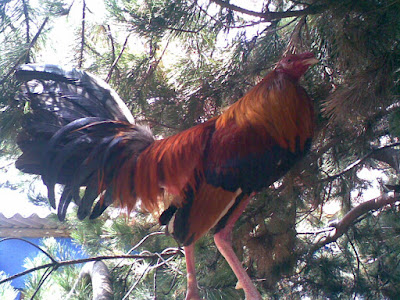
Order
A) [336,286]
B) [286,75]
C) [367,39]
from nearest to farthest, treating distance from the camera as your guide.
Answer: [367,39], [286,75], [336,286]

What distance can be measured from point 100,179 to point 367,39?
108 cm

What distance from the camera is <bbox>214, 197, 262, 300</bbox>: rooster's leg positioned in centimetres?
126

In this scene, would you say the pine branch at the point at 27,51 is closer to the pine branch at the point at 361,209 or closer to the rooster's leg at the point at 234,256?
the rooster's leg at the point at 234,256

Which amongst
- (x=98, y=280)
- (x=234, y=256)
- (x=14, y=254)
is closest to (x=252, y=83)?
(x=234, y=256)

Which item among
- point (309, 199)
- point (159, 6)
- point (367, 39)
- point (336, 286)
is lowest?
point (336, 286)

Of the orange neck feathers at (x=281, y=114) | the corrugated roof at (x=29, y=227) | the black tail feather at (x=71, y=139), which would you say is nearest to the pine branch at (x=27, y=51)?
the black tail feather at (x=71, y=139)

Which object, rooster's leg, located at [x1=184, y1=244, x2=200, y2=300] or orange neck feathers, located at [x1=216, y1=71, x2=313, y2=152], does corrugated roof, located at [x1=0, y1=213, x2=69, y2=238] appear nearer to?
rooster's leg, located at [x1=184, y1=244, x2=200, y2=300]

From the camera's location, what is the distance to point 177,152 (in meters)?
1.40

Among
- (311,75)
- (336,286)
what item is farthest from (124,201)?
(336,286)

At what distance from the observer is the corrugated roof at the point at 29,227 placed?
3.64 meters

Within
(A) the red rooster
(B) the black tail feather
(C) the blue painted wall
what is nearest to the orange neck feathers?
(A) the red rooster

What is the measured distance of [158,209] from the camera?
147 cm

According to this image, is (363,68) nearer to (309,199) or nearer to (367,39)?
(367,39)

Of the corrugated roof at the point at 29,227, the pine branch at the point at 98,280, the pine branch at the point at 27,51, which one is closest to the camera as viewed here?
the pine branch at the point at 27,51
